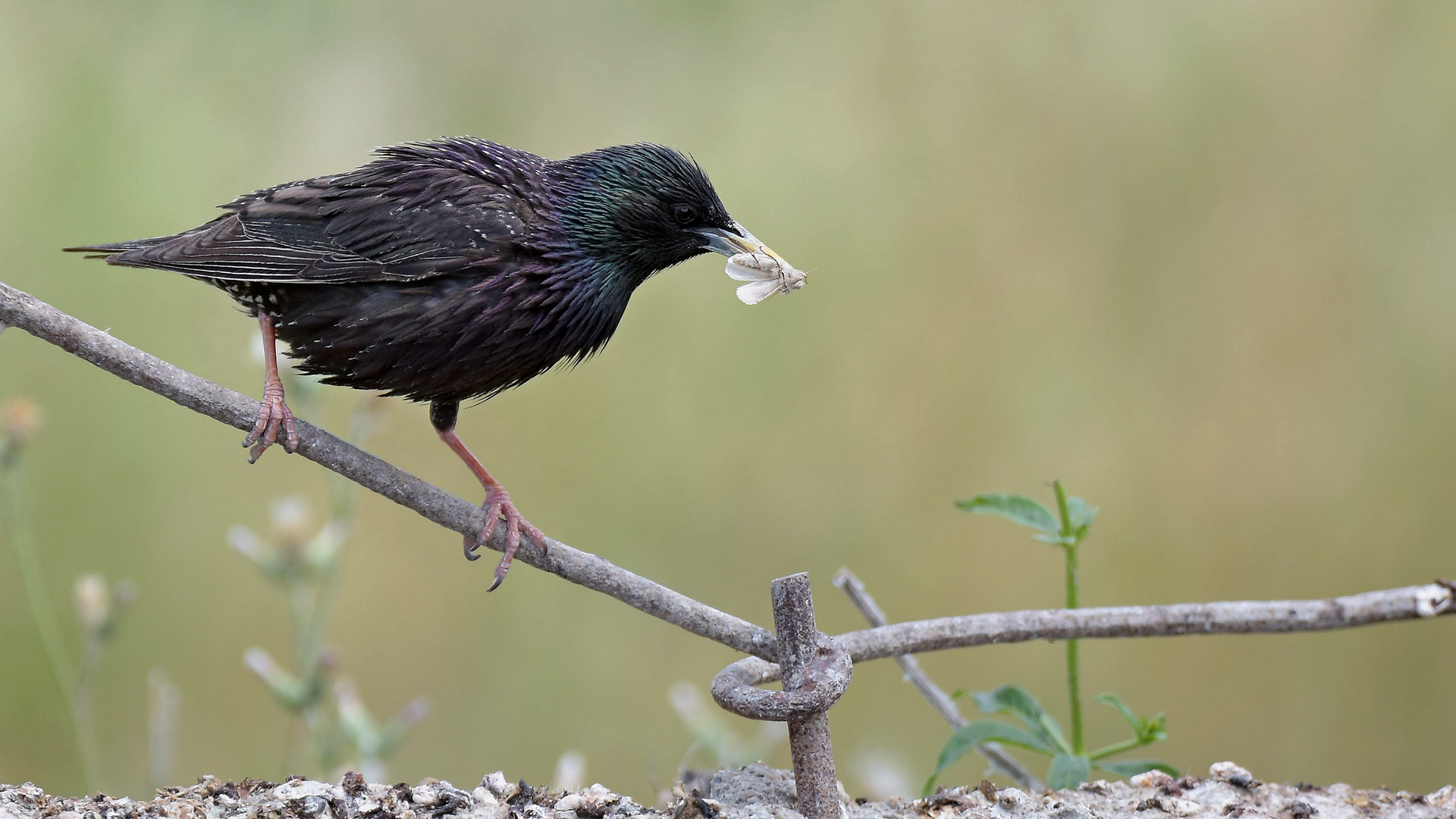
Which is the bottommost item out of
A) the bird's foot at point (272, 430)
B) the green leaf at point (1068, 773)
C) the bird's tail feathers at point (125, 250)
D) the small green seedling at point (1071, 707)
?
the green leaf at point (1068, 773)

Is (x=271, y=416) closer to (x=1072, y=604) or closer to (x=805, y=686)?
(x=805, y=686)

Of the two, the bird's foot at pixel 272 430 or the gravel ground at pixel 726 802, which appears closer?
the gravel ground at pixel 726 802

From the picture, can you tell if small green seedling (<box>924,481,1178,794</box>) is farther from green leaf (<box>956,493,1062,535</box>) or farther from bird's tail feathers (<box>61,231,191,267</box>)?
bird's tail feathers (<box>61,231,191,267</box>)

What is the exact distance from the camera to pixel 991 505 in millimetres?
2033

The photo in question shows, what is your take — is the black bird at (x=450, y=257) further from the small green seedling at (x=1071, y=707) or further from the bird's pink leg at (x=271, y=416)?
the small green seedling at (x=1071, y=707)

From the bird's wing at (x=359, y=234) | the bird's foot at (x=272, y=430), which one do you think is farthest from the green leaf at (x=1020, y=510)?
the bird's foot at (x=272, y=430)

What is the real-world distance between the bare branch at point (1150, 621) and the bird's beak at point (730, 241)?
72 centimetres

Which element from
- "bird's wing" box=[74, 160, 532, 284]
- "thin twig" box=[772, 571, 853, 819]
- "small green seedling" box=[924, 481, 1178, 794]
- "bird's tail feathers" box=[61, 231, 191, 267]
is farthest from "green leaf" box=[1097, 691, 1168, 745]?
"bird's tail feathers" box=[61, 231, 191, 267]

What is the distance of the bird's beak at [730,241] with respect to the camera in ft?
6.72

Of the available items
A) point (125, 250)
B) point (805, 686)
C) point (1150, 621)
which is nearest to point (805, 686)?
point (805, 686)

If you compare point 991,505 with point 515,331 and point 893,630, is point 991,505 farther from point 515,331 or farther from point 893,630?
point 515,331

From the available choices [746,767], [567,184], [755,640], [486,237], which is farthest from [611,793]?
[567,184]

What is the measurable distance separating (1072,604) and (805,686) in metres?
0.83

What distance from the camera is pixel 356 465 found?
5.66 feet
